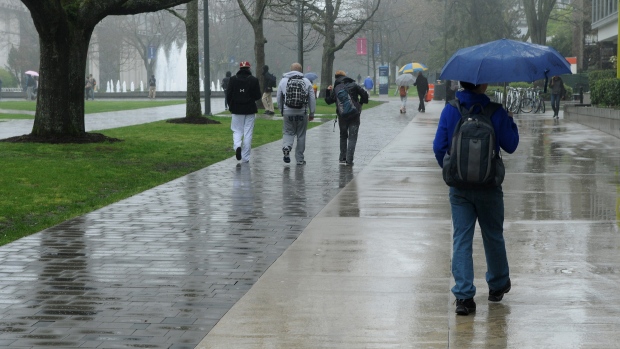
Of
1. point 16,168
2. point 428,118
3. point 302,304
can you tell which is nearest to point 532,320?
point 302,304

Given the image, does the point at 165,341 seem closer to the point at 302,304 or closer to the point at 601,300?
the point at 302,304

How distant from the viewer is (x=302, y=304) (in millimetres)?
6723

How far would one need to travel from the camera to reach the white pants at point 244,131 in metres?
17.0

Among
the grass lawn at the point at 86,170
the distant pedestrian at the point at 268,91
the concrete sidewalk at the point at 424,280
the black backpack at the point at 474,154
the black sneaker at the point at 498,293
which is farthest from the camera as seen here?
the distant pedestrian at the point at 268,91

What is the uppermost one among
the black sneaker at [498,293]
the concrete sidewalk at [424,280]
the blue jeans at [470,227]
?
the blue jeans at [470,227]

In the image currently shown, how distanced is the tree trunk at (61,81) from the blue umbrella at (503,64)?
13851mm

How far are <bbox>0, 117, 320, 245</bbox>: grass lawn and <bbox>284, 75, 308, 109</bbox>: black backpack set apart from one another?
1.83 metres

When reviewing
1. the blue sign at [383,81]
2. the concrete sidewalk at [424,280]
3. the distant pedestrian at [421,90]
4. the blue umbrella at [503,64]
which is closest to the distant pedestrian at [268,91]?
the distant pedestrian at [421,90]

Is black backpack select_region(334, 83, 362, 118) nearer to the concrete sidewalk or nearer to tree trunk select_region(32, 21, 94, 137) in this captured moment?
the concrete sidewalk

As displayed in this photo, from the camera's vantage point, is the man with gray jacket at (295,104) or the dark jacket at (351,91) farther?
the dark jacket at (351,91)

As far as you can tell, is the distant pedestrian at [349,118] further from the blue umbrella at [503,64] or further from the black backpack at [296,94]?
the blue umbrella at [503,64]

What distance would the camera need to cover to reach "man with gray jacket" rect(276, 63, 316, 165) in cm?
1633

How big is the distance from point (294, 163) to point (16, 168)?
4451 mm

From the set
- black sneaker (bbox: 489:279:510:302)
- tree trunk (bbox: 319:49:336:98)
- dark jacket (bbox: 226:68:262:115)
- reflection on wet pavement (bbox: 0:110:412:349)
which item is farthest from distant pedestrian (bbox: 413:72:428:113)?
black sneaker (bbox: 489:279:510:302)
